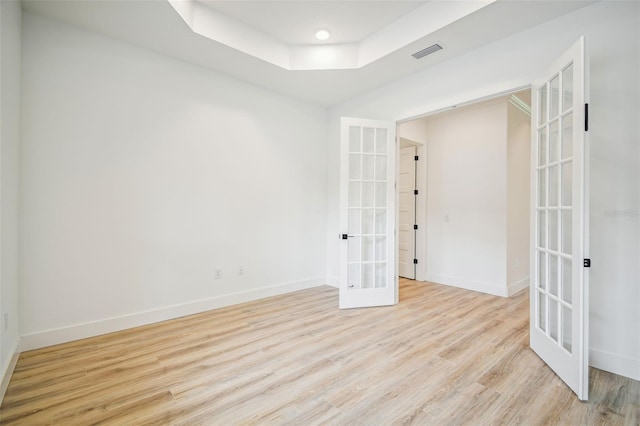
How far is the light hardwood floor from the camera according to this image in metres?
1.75

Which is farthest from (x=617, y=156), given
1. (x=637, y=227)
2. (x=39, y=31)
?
(x=39, y=31)

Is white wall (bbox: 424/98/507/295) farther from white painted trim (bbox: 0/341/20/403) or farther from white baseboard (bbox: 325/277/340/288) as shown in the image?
white painted trim (bbox: 0/341/20/403)

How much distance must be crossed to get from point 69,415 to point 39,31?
3.06 meters

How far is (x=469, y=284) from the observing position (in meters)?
4.62

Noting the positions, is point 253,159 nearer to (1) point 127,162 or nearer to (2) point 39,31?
(1) point 127,162

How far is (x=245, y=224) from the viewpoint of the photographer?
3896 millimetres

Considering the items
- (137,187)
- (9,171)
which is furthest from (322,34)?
(9,171)

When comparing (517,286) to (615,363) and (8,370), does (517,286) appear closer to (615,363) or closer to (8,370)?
(615,363)

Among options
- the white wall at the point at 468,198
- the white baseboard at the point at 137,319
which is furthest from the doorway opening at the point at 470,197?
the white baseboard at the point at 137,319

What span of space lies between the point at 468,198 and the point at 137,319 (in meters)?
4.82

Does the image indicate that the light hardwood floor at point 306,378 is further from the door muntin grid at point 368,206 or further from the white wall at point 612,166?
the door muntin grid at point 368,206

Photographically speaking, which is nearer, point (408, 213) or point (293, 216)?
point (293, 216)

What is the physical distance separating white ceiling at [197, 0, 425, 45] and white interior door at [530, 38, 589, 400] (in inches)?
59.1

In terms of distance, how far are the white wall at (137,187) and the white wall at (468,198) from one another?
2.60 meters
